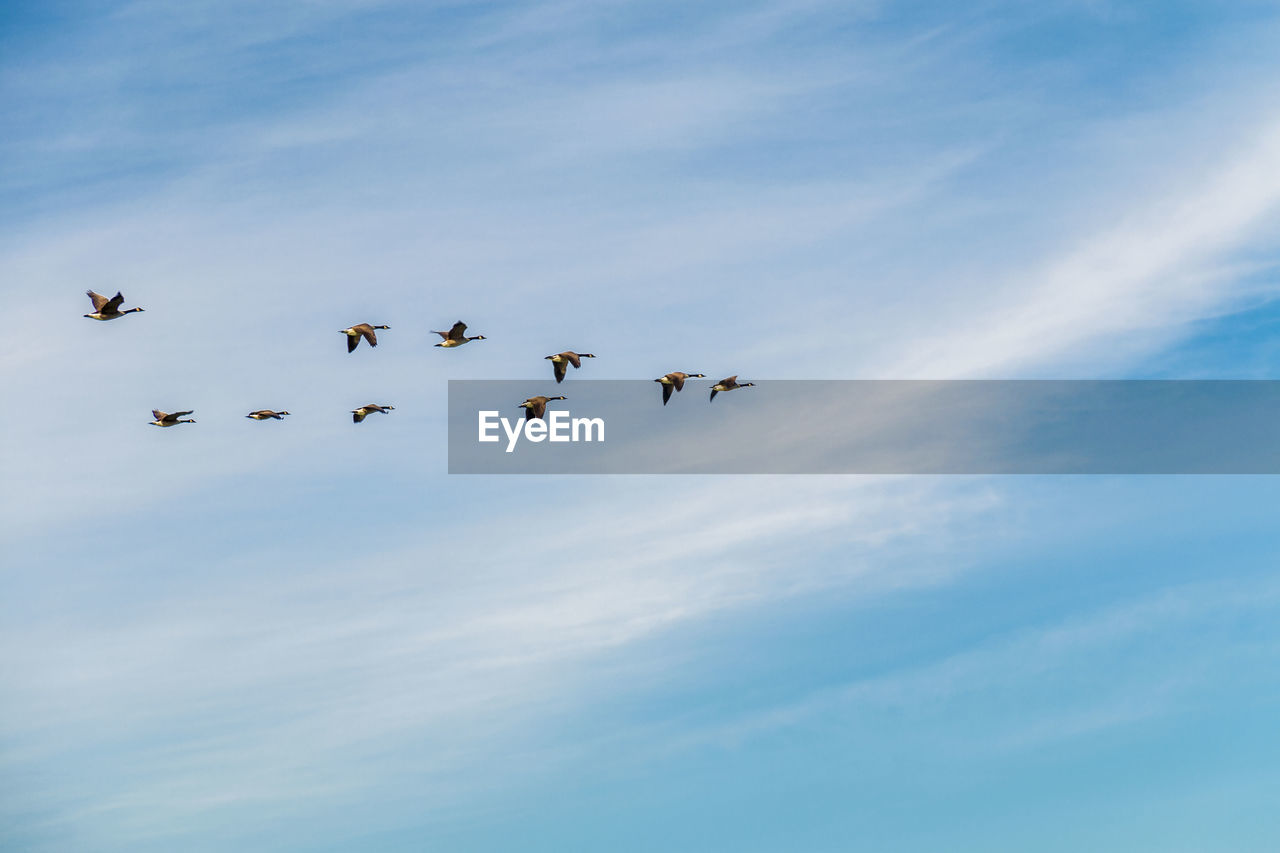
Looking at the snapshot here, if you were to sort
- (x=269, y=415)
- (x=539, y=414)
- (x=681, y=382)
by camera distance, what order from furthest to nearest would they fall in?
(x=269, y=415) → (x=681, y=382) → (x=539, y=414)

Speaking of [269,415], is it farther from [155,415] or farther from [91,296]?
[91,296]

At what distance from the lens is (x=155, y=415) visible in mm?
81875

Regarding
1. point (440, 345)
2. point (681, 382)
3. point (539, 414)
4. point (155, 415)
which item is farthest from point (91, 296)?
point (681, 382)

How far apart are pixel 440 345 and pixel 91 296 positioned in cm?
1618

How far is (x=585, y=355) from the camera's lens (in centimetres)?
8494

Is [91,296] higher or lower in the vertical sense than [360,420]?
higher

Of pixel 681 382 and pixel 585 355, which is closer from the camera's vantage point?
pixel 681 382

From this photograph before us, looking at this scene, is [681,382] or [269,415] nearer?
[681,382]

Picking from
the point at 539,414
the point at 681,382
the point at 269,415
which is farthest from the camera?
the point at 269,415

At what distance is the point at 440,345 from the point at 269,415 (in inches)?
444

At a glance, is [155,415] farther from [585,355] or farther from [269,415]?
[585,355]

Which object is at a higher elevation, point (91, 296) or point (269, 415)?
point (91, 296)

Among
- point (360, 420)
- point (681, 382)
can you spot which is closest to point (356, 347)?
point (360, 420)

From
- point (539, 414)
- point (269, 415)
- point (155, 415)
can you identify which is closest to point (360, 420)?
point (269, 415)
